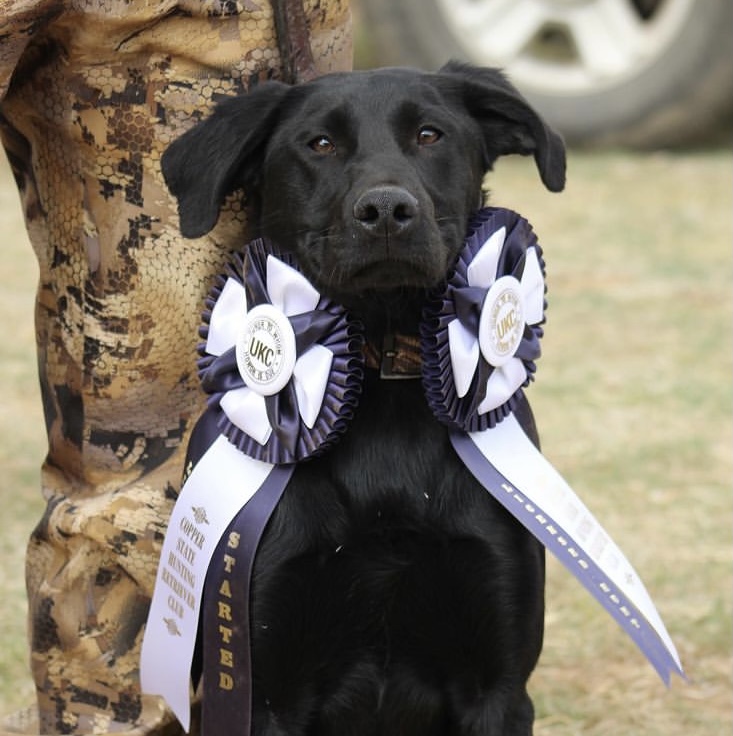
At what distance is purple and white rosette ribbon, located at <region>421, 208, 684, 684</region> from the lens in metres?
2.55

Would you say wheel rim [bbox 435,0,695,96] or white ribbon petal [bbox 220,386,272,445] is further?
wheel rim [bbox 435,0,695,96]

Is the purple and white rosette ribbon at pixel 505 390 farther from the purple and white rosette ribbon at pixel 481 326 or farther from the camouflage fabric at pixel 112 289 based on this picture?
the camouflage fabric at pixel 112 289

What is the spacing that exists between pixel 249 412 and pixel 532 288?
0.52m

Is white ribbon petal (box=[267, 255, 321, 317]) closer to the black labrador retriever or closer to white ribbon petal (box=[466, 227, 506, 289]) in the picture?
the black labrador retriever

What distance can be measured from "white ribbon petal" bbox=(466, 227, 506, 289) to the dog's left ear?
0.16 m

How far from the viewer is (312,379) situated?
253 centimetres

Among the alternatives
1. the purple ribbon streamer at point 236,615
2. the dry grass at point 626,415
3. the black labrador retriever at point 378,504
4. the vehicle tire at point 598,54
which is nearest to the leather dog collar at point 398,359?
the black labrador retriever at point 378,504

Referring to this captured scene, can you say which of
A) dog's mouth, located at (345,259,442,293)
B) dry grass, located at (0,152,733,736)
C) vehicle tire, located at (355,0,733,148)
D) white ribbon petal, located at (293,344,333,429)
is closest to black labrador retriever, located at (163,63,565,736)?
dog's mouth, located at (345,259,442,293)

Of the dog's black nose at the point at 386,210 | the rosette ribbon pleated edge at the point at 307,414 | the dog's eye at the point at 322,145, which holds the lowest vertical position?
the rosette ribbon pleated edge at the point at 307,414

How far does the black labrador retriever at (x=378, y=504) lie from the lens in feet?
8.28

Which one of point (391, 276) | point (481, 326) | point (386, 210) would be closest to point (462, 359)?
point (481, 326)

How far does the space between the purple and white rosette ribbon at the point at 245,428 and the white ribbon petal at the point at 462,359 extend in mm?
159

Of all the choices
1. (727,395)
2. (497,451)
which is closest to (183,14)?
(497,451)

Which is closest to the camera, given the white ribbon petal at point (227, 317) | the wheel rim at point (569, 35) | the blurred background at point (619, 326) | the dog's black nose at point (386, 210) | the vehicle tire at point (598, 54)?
the dog's black nose at point (386, 210)
